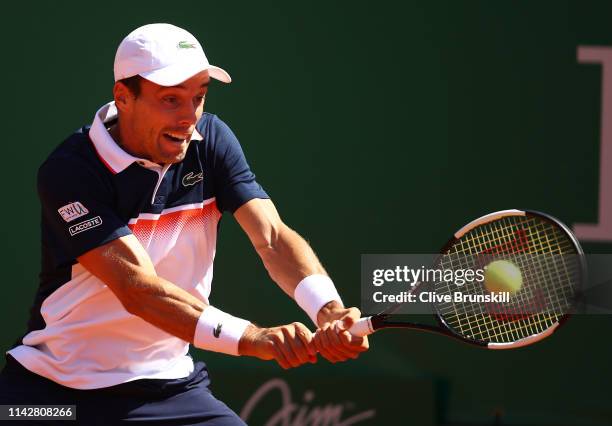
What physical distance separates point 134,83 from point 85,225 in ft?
1.36

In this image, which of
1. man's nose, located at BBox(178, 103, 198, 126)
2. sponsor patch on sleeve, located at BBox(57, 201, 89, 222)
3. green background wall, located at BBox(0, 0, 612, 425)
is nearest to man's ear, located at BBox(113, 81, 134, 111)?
man's nose, located at BBox(178, 103, 198, 126)

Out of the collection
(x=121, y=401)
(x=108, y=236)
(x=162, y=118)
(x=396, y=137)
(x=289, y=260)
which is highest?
(x=162, y=118)

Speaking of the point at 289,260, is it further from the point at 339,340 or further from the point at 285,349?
the point at 285,349

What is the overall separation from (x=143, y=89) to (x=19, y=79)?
2214mm

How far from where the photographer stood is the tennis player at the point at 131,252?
3201 mm

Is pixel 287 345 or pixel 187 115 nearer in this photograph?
pixel 287 345

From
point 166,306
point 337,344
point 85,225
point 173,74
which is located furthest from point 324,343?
point 173,74

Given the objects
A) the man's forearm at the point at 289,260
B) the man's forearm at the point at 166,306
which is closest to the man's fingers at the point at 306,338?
the man's forearm at the point at 166,306

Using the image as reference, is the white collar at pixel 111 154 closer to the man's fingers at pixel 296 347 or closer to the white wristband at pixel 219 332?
the white wristband at pixel 219 332

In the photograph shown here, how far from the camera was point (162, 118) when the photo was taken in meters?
3.23

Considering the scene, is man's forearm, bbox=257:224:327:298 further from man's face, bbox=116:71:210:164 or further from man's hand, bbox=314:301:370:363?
man's face, bbox=116:71:210:164

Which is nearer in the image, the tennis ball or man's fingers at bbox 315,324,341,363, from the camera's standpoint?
man's fingers at bbox 315,324,341,363

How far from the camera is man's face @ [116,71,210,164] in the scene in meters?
3.23

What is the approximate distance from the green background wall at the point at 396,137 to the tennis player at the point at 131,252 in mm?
1818
